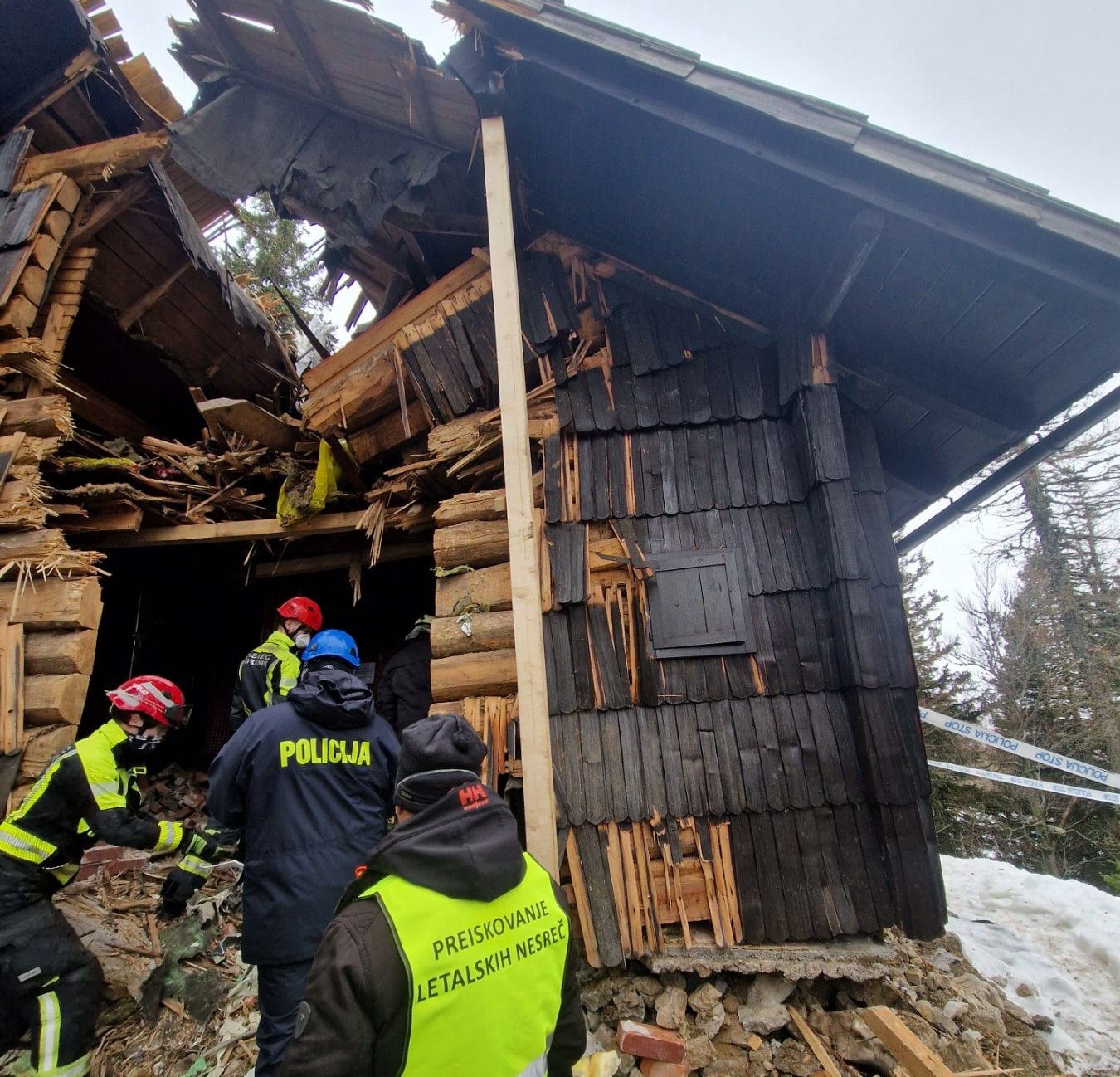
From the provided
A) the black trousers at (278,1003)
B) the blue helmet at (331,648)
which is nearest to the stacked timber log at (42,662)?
the blue helmet at (331,648)

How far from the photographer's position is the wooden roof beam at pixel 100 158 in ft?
19.7

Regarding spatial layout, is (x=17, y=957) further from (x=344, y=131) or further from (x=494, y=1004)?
(x=344, y=131)

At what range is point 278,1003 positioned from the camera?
2.89 m

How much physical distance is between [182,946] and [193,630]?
5.27 m

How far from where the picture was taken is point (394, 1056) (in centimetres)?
151

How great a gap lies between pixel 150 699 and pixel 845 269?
17.4ft

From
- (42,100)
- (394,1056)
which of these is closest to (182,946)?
(394,1056)

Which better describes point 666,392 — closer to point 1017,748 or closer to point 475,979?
point 475,979

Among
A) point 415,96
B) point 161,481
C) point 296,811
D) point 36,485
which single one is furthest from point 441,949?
point 161,481

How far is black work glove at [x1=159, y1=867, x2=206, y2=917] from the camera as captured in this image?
4.16 meters

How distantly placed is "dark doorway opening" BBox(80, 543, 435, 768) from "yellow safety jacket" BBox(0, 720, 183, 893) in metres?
4.36

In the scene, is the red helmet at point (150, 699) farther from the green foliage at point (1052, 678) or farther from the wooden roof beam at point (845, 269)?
the green foliage at point (1052, 678)

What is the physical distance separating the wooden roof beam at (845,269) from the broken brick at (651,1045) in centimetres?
442

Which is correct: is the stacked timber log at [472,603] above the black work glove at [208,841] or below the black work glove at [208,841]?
above
